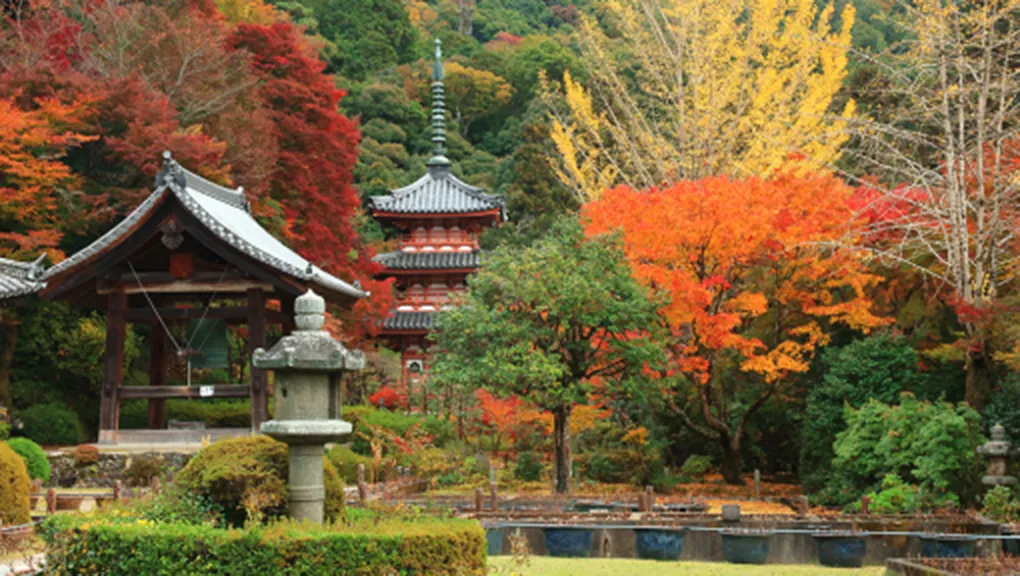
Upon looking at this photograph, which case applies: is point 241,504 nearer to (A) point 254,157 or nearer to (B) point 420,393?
(A) point 254,157

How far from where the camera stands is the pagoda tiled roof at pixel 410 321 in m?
34.8

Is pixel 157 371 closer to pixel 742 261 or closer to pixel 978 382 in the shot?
pixel 742 261

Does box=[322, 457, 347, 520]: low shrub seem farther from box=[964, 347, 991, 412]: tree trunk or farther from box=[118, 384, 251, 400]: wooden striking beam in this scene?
box=[964, 347, 991, 412]: tree trunk

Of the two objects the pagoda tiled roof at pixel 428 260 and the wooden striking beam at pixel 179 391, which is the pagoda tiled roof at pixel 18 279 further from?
the pagoda tiled roof at pixel 428 260

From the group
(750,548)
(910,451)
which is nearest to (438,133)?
(910,451)

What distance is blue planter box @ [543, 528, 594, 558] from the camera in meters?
13.0

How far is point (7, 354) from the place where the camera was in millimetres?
21453

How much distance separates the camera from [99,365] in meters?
22.1

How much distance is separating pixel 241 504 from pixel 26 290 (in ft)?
32.3

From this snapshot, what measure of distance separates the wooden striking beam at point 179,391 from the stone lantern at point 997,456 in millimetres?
13185

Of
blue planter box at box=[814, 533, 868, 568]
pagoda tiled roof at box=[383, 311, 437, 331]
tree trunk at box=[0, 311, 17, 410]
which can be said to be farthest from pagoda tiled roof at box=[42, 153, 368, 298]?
pagoda tiled roof at box=[383, 311, 437, 331]

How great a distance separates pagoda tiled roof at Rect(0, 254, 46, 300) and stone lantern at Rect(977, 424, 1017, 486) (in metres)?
16.0

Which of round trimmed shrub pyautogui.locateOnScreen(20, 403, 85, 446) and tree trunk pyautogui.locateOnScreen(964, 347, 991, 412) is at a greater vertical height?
tree trunk pyautogui.locateOnScreen(964, 347, 991, 412)

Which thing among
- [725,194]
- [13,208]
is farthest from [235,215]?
[725,194]
